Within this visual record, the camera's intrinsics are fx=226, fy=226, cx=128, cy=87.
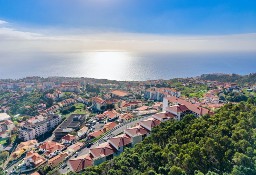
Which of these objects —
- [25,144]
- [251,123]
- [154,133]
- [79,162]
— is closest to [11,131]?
[25,144]

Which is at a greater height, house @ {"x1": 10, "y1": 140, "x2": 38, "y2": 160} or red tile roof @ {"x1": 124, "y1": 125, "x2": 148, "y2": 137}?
red tile roof @ {"x1": 124, "y1": 125, "x2": 148, "y2": 137}

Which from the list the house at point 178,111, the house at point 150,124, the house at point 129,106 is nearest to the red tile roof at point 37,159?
the house at point 150,124

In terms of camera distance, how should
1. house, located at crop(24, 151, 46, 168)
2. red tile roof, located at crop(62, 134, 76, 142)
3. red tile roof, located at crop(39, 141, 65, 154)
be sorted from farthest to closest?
red tile roof, located at crop(62, 134, 76, 142) < red tile roof, located at crop(39, 141, 65, 154) < house, located at crop(24, 151, 46, 168)

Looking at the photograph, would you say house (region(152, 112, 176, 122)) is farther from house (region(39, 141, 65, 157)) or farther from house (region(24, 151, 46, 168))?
house (region(24, 151, 46, 168))

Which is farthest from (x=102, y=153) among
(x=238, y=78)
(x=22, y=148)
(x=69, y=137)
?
(x=238, y=78)

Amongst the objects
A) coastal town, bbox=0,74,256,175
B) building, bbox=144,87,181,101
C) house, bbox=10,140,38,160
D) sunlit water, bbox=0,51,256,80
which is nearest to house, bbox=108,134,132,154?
coastal town, bbox=0,74,256,175

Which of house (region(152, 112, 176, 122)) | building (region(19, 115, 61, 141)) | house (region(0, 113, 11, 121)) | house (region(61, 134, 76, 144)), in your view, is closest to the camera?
house (region(152, 112, 176, 122))

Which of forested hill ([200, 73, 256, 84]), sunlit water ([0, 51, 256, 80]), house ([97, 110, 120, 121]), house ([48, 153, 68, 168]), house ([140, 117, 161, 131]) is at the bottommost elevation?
house ([48, 153, 68, 168])

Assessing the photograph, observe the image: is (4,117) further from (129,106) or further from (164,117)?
(164,117)
